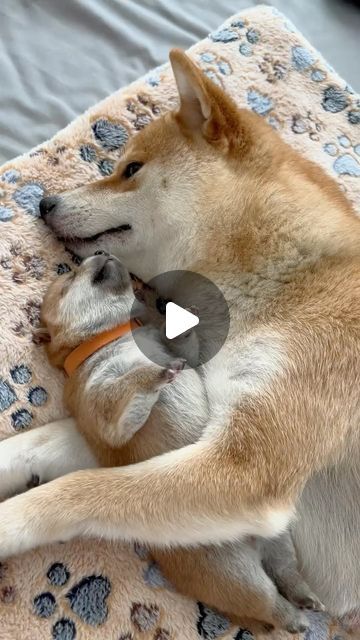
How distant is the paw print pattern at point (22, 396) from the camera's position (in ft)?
6.88

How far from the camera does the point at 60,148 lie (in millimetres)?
2418

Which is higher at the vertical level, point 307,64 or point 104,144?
point 307,64

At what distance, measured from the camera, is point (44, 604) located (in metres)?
1.90

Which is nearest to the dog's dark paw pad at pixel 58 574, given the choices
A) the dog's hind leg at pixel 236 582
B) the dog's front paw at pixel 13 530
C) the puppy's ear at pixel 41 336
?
the dog's front paw at pixel 13 530

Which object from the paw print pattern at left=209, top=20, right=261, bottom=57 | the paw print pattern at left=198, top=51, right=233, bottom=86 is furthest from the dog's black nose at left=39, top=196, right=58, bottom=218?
the paw print pattern at left=209, top=20, right=261, bottom=57

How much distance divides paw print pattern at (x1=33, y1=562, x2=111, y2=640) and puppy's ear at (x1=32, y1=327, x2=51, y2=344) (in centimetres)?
61

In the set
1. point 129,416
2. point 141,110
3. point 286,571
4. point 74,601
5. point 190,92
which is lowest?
point 74,601

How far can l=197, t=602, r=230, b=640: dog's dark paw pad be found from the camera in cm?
196

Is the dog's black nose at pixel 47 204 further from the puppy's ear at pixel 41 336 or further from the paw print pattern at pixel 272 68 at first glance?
the paw print pattern at pixel 272 68

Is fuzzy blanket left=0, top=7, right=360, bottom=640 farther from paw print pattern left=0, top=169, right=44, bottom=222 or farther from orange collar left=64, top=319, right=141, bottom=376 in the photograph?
orange collar left=64, top=319, right=141, bottom=376

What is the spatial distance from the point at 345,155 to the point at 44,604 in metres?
1.80

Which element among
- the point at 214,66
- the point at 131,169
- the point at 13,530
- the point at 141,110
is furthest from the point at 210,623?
the point at 214,66

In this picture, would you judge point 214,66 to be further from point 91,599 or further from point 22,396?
point 91,599

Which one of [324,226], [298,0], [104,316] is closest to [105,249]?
[104,316]
